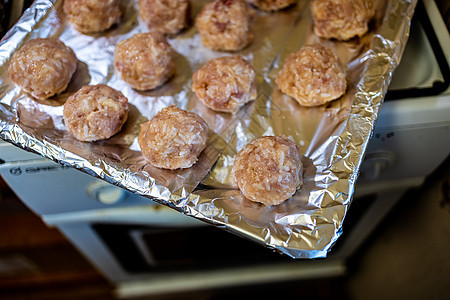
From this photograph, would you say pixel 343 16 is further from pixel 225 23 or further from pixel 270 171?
pixel 270 171

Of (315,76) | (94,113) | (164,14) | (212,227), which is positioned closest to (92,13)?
(164,14)

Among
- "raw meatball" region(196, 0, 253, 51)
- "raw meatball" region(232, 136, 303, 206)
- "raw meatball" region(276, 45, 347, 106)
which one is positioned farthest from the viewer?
"raw meatball" region(196, 0, 253, 51)

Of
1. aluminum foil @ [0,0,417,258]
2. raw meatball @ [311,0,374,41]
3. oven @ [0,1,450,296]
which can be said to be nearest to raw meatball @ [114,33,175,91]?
aluminum foil @ [0,0,417,258]

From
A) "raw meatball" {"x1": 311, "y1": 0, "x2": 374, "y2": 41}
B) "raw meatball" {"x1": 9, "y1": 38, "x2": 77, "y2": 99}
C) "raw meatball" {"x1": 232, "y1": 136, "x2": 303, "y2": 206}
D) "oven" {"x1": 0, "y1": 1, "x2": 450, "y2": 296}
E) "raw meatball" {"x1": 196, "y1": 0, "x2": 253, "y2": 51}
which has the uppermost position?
"raw meatball" {"x1": 9, "y1": 38, "x2": 77, "y2": 99}

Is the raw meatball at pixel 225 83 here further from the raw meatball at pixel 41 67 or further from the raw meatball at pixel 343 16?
the raw meatball at pixel 41 67

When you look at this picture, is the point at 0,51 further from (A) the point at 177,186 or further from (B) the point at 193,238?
(B) the point at 193,238

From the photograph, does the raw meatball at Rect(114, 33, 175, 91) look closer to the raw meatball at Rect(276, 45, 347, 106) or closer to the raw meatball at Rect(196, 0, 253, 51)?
the raw meatball at Rect(196, 0, 253, 51)

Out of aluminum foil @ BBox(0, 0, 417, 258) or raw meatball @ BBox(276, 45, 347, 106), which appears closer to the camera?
aluminum foil @ BBox(0, 0, 417, 258)
